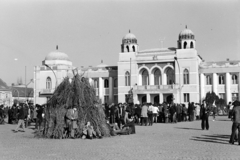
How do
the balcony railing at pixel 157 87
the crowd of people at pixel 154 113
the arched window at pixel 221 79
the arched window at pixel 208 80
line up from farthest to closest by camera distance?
the arched window at pixel 208 80
the arched window at pixel 221 79
the balcony railing at pixel 157 87
the crowd of people at pixel 154 113

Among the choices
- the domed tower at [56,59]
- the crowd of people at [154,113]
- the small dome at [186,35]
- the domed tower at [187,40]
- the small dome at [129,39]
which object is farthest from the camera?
the domed tower at [56,59]

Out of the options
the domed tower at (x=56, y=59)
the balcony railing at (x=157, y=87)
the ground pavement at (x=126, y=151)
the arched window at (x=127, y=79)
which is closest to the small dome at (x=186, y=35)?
the balcony railing at (x=157, y=87)

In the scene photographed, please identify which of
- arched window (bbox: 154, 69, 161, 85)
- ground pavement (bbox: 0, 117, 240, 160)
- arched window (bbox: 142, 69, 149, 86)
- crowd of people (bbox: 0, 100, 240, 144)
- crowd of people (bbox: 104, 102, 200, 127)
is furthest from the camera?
arched window (bbox: 142, 69, 149, 86)

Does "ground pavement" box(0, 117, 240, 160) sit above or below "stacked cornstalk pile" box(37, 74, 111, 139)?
below

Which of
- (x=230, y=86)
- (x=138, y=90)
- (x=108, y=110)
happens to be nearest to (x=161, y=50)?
(x=138, y=90)

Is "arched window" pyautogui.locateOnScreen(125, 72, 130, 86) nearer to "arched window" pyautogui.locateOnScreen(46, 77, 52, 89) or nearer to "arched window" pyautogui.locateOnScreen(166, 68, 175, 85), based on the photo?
"arched window" pyautogui.locateOnScreen(166, 68, 175, 85)

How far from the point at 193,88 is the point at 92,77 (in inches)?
693

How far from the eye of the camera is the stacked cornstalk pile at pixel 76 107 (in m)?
15.6

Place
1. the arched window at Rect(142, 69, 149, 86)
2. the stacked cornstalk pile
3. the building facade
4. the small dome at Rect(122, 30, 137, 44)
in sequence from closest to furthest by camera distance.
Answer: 1. the stacked cornstalk pile
2. the building facade
3. the arched window at Rect(142, 69, 149, 86)
4. the small dome at Rect(122, 30, 137, 44)

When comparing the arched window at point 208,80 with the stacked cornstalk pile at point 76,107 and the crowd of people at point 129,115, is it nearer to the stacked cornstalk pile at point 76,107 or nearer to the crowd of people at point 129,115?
the crowd of people at point 129,115

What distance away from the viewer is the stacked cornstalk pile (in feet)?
51.0

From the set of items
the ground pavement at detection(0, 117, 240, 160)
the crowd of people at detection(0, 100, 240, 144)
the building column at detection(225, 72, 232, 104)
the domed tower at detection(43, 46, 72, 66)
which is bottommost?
the ground pavement at detection(0, 117, 240, 160)

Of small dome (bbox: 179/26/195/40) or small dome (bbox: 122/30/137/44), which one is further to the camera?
small dome (bbox: 122/30/137/44)

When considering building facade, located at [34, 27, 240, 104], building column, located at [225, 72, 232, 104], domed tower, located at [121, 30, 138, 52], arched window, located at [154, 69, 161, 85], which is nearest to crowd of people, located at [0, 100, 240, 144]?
building facade, located at [34, 27, 240, 104]
